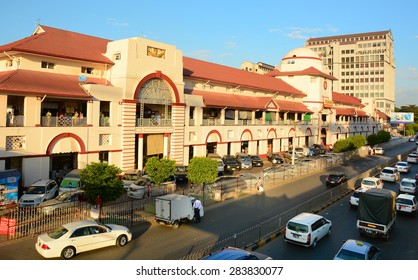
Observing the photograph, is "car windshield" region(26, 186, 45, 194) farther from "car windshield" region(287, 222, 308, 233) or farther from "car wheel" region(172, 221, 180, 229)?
"car windshield" region(287, 222, 308, 233)

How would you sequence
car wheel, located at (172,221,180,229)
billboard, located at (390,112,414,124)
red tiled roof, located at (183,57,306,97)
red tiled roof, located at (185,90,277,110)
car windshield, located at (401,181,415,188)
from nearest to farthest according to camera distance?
car wheel, located at (172,221,180,229), car windshield, located at (401,181,415,188), red tiled roof, located at (185,90,277,110), red tiled roof, located at (183,57,306,97), billboard, located at (390,112,414,124)

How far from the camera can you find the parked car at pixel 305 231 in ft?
58.9

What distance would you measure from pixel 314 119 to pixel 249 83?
2041 cm

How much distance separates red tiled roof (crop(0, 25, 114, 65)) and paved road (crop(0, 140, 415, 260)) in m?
18.0

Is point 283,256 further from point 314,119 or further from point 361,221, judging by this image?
point 314,119

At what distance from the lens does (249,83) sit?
54.7 meters

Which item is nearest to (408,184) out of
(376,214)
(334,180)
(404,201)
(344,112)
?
(334,180)

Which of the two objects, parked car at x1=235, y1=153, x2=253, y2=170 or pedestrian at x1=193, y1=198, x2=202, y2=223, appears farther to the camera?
parked car at x1=235, y1=153, x2=253, y2=170

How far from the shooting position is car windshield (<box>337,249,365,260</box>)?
576 inches

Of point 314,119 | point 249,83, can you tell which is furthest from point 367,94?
point 249,83

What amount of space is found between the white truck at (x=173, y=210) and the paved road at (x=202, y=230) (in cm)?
45

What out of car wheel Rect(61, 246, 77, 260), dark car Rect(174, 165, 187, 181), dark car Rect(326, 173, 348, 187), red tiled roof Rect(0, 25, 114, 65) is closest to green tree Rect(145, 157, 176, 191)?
dark car Rect(174, 165, 187, 181)

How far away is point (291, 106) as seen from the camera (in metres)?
61.9

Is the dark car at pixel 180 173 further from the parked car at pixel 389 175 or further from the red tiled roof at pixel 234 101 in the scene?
the parked car at pixel 389 175
